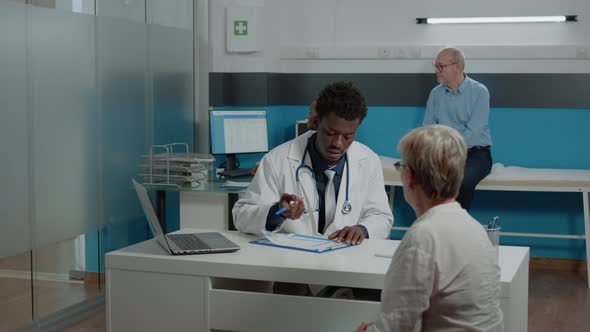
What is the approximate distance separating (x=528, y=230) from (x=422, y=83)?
4.33ft

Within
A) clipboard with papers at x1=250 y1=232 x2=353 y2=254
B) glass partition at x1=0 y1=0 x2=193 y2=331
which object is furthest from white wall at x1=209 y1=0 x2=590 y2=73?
clipboard with papers at x1=250 y1=232 x2=353 y2=254

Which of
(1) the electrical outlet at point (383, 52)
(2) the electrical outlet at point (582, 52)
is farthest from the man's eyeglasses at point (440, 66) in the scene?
(2) the electrical outlet at point (582, 52)

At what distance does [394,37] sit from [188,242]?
363 centimetres

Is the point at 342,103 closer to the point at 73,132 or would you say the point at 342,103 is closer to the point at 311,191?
the point at 311,191

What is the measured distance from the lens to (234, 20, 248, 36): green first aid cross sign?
18.1 feet

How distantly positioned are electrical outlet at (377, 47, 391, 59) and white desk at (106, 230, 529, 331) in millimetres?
3364

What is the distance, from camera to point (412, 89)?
5867 millimetres

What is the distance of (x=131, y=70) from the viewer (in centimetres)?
480

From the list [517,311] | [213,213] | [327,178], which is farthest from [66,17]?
[517,311]

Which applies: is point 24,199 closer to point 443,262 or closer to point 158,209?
point 158,209

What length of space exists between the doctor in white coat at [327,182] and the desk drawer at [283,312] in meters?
0.42

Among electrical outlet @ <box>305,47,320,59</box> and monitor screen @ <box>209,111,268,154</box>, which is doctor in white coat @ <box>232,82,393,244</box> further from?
electrical outlet @ <box>305,47,320,59</box>

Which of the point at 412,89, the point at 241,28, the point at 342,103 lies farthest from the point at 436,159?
the point at 412,89

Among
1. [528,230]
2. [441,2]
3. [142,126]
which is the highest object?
[441,2]
